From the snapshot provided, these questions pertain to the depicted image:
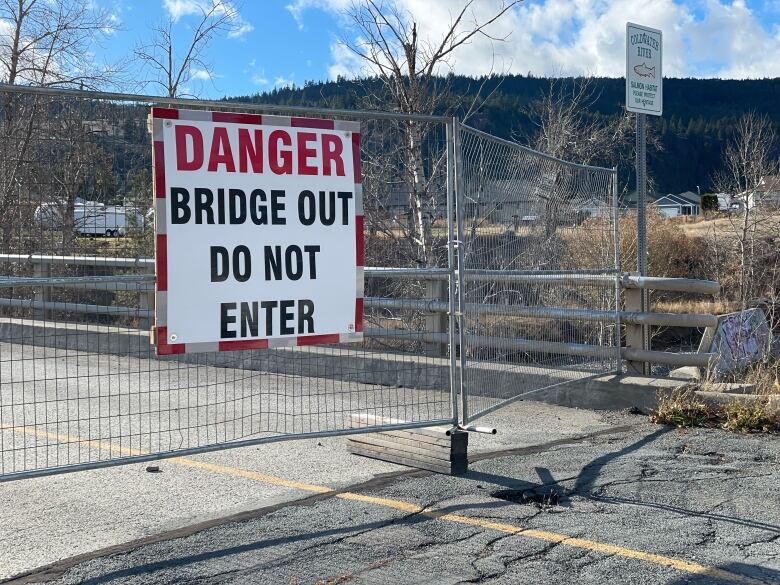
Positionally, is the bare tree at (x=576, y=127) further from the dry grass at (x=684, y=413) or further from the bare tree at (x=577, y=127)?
the dry grass at (x=684, y=413)

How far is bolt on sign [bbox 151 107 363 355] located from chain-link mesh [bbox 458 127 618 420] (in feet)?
3.20

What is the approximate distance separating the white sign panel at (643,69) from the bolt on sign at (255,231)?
439 cm

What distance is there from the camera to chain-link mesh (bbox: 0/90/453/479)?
5598 millimetres

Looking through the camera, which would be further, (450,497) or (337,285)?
(337,285)

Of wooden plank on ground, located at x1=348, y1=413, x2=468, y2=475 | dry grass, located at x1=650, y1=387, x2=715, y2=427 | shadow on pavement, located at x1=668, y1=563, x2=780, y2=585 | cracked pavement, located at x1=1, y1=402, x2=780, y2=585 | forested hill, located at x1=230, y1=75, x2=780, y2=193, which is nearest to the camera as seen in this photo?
shadow on pavement, located at x1=668, y1=563, x2=780, y2=585

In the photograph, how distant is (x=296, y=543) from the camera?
4.94 metres

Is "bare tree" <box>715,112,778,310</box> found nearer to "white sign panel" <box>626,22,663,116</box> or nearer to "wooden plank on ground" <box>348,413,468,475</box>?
"white sign panel" <box>626,22,663,116</box>

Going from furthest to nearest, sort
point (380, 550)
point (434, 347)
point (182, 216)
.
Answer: point (434, 347) < point (182, 216) < point (380, 550)

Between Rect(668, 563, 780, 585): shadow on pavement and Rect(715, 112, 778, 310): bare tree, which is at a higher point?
Rect(715, 112, 778, 310): bare tree

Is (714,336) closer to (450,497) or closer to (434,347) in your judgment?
(434,347)

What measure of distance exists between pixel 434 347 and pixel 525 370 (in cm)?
259

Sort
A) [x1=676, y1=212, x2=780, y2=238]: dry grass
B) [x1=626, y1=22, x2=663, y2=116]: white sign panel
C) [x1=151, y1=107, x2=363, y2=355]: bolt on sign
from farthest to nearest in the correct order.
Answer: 1. [x1=676, y1=212, x2=780, y2=238]: dry grass
2. [x1=626, y1=22, x2=663, y2=116]: white sign panel
3. [x1=151, y1=107, x2=363, y2=355]: bolt on sign

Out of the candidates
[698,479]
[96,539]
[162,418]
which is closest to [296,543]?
[96,539]

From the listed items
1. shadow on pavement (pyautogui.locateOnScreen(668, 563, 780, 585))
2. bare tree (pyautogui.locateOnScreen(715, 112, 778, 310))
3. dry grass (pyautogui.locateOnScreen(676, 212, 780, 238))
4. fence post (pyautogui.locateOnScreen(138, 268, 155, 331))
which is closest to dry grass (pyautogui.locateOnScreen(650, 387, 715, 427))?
shadow on pavement (pyautogui.locateOnScreen(668, 563, 780, 585))
